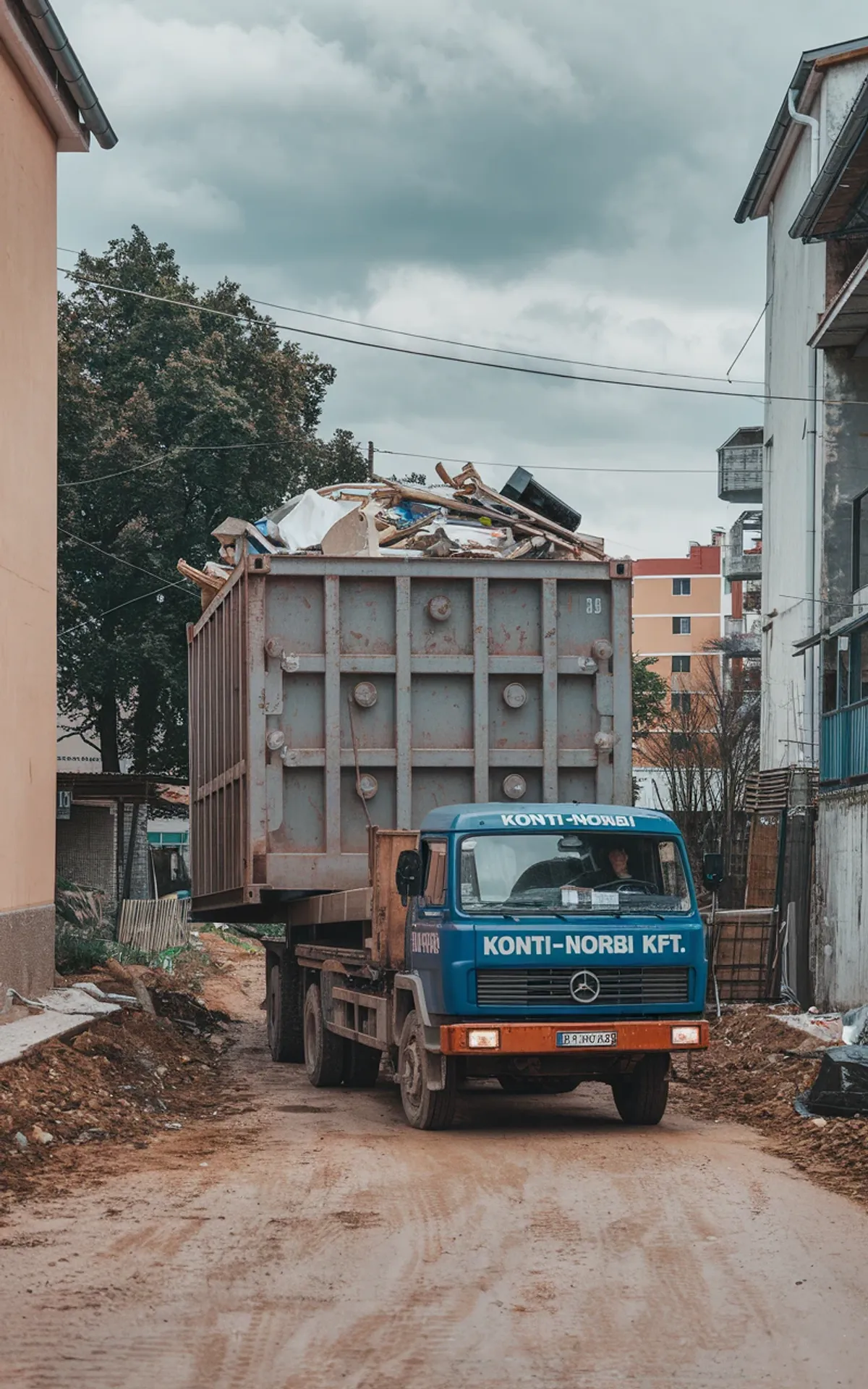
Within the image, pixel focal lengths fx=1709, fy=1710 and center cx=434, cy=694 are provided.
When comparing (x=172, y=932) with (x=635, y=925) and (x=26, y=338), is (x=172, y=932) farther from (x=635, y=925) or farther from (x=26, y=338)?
(x=635, y=925)

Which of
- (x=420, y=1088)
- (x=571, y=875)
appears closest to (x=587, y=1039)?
(x=571, y=875)

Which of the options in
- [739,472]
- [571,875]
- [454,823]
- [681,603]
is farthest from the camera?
[681,603]

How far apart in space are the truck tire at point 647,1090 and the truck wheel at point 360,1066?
10.7 feet

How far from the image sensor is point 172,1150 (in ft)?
35.5

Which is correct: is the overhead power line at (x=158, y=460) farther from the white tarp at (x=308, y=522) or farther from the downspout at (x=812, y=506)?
the white tarp at (x=308, y=522)

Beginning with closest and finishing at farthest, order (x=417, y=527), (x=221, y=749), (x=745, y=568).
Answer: (x=417, y=527) < (x=221, y=749) < (x=745, y=568)

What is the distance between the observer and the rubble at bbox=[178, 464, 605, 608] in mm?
14492

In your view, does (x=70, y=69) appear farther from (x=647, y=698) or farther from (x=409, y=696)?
(x=647, y=698)

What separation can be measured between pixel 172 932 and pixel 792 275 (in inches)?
618

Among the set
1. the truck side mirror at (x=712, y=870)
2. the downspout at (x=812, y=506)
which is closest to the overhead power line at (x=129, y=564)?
the downspout at (x=812, y=506)

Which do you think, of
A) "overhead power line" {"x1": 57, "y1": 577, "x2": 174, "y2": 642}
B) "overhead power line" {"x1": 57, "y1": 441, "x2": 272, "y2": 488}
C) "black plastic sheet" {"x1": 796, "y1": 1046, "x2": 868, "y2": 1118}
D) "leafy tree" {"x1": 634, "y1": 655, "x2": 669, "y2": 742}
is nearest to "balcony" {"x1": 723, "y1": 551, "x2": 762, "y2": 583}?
"leafy tree" {"x1": 634, "y1": 655, "x2": 669, "y2": 742}

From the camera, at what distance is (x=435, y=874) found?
11.9 meters

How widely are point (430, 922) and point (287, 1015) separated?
5717 millimetres

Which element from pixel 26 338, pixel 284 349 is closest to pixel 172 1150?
pixel 26 338
